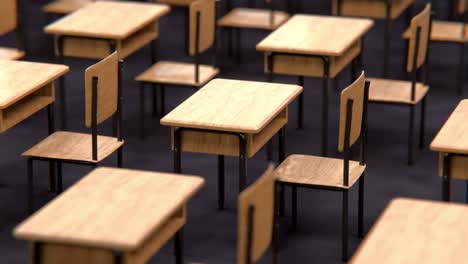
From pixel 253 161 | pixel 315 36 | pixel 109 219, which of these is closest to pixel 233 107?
pixel 253 161

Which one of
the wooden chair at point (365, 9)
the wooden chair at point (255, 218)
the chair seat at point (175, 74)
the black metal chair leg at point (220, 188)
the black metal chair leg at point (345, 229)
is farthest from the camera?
the wooden chair at point (365, 9)

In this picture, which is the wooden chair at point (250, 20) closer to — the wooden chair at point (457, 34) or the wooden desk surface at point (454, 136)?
the wooden chair at point (457, 34)

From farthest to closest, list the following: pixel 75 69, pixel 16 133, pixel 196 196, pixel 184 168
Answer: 1. pixel 75 69
2. pixel 16 133
3. pixel 184 168
4. pixel 196 196

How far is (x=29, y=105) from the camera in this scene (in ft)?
21.0

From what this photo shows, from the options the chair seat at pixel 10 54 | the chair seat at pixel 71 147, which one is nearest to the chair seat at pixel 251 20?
the chair seat at pixel 10 54

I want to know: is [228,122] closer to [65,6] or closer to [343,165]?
[343,165]

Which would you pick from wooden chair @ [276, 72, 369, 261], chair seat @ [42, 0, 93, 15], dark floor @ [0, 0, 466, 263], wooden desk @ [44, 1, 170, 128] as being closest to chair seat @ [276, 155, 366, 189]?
wooden chair @ [276, 72, 369, 261]

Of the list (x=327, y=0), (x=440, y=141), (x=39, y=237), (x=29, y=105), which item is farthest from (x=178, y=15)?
(x=39, y=237)

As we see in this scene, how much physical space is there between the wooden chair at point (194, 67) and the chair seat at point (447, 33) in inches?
61.8

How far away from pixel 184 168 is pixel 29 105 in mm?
1268

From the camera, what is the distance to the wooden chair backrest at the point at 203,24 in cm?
747

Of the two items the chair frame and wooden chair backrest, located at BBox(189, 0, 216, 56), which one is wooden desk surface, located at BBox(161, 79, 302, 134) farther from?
wooden chair backrest, located at BBox(189, 0, 216, 56)

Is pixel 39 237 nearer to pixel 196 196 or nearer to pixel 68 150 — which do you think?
pixel 68 150

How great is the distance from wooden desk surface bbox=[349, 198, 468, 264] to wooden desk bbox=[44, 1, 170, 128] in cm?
318
